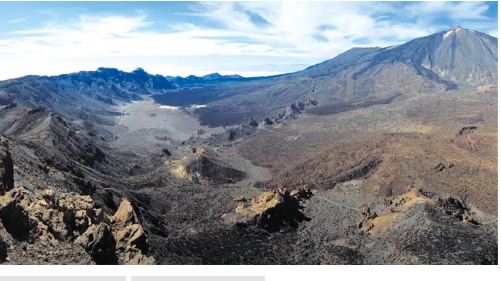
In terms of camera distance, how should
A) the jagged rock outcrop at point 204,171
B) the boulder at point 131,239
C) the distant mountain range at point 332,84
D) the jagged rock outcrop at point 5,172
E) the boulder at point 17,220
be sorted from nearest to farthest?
the boulder at point 17,220
the boulder at point 131,239
the jagged rock outcrop at point 5,172
the jagged rock outcrop at point 204,171
the distant mountain range at point 332,84

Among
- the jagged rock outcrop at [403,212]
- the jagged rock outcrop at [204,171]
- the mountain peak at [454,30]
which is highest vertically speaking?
the mountain peak at [454,30]

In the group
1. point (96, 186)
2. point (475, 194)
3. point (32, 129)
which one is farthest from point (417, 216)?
point (32, 129)

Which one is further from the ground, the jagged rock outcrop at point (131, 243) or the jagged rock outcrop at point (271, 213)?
the jagged rock outcrop at point (131, 243)

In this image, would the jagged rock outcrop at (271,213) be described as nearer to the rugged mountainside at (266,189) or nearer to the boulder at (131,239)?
the rugged mountainside at (266,189)

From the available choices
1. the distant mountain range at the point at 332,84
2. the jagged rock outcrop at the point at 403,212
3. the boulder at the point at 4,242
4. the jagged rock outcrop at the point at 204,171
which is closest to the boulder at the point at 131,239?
the boulder at the point at 4,242

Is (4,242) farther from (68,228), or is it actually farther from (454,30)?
(454,30)

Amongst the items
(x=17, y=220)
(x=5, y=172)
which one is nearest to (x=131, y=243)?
(x=17, y=220)

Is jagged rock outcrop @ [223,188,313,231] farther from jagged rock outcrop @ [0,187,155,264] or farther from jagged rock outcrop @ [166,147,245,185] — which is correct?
jagged rock outcrop @ [166,147,245,185]

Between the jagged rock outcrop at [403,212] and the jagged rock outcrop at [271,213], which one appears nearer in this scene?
the jagged rock outcrop at [403,212]

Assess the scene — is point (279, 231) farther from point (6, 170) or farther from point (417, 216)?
point (6, 170)
